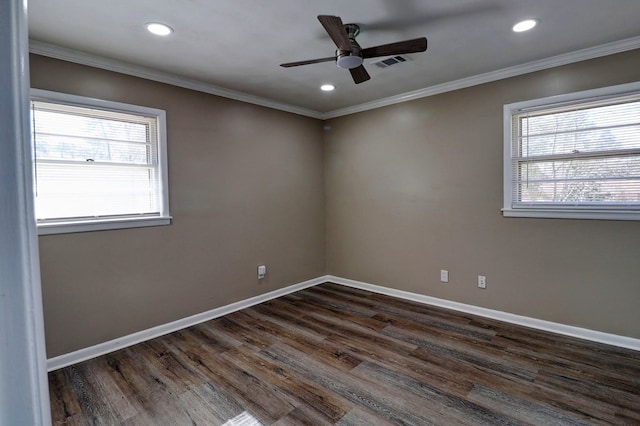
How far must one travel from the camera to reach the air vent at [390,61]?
9.81ft

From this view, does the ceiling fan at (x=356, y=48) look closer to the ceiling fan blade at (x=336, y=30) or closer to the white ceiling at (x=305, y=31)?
the ceiling fan blade at (x=336, y=30)

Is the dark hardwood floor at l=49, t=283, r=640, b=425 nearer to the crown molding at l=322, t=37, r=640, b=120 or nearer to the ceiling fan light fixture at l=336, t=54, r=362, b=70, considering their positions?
the ceiling fan light fixture at l=336, t=54, r=362, b=70

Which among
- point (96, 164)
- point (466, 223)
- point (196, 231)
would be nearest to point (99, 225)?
point (96, 164)

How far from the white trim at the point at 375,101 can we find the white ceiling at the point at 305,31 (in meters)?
0.06

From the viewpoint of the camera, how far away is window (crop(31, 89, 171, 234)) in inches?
106

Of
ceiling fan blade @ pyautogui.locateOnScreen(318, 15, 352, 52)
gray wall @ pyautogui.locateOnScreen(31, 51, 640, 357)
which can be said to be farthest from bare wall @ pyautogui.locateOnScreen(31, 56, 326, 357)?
ceiling fan blade @ pyautogui.locateOnScreen(318, 15, 352, 52)

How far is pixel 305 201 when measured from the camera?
4809 millimetres

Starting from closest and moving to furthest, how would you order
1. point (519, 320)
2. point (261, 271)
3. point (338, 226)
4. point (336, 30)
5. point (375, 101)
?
point (336, 30) < point (519, 320) < point (261, 271) < point (375, 101) < point (338, 226)

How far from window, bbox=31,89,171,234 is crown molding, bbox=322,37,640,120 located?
2.63 meters

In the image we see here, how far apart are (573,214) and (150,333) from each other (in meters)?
4.12

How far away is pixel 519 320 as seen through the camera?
11.2ft

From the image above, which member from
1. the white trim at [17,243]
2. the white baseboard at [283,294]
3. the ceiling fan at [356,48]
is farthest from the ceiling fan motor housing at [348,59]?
the white baseboard at [283,294]

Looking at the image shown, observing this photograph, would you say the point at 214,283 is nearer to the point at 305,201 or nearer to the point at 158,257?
the point at 158,257

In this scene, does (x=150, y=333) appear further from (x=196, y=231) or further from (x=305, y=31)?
(x=305, y=31)
